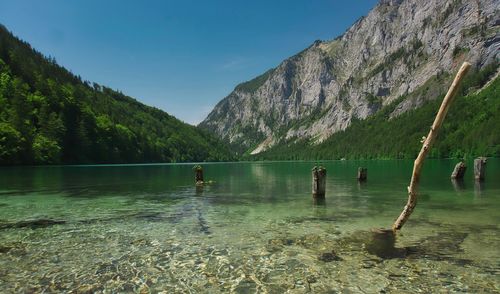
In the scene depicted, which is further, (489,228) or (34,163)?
(34,163)

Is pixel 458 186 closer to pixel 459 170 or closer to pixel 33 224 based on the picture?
pixel 459 170

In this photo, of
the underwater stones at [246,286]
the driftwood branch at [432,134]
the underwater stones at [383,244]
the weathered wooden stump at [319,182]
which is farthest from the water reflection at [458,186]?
the underwater stones at [246,286]

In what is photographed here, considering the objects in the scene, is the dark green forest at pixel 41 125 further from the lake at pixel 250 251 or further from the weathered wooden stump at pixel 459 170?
the weathered wooden stump at pixel 459 170

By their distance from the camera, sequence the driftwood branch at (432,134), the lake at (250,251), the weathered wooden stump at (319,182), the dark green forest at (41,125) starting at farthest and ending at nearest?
A: 1. the dark green forest at (41,125)
2. the weathered wooden stump at (319,182)
3. the driftwood branch at (432,134)
4. the lake at (250,251)

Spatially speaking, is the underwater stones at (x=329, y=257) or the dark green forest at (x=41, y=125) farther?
the dark green forest at (x=41, y=125)

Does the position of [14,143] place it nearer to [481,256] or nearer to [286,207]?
[286,207]

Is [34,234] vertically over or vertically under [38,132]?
Result: under

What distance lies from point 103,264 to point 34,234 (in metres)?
7.97

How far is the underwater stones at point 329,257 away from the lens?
1391 cm

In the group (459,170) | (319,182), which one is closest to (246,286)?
(319,182)

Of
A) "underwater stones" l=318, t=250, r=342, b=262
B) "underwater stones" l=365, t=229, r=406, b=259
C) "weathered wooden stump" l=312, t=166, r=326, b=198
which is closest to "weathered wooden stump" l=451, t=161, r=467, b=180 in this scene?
"weathered wooden stump" l=312, t=166, r=326, b=198

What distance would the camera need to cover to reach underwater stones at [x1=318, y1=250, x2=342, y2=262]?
548 inches

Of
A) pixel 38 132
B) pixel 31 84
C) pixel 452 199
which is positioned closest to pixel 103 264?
pixel 452 199

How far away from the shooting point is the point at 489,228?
19.2 metres
